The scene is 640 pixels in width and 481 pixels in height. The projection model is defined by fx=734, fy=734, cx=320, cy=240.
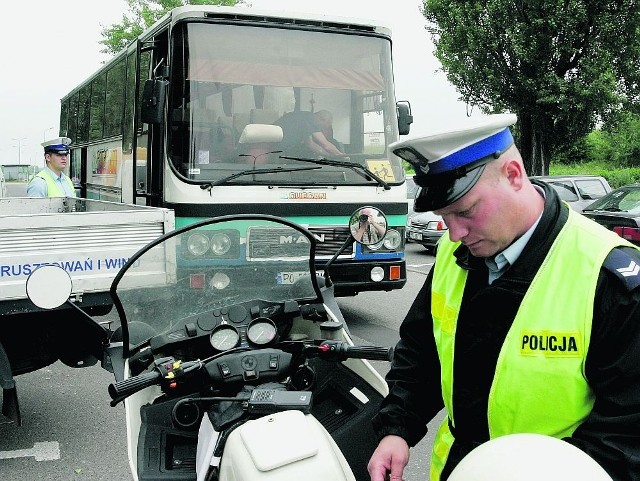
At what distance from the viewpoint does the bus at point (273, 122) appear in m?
6.37

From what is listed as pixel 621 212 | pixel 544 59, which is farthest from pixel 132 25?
pixel 621 212

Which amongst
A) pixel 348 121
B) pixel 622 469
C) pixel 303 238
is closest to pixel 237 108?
pixel 348 121

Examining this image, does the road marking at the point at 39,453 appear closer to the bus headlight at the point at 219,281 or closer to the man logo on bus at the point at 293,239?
the bus headlight at the point at 219,281

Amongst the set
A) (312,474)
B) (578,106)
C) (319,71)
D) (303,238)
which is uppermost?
(578,106)

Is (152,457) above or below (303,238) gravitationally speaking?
below

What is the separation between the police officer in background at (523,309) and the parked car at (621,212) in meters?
8.75

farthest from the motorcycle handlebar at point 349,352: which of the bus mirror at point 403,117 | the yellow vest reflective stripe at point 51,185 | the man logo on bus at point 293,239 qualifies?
the yellow vest reflective stripe at point 51,185

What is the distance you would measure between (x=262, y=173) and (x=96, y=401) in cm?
234

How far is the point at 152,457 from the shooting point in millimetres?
2508

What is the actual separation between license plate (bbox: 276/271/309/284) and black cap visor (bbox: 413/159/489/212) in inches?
41.6

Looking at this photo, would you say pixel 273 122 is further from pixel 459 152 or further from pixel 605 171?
pixel 605 171

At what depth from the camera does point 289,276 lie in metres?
2.93

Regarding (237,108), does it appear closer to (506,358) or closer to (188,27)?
(188,27)

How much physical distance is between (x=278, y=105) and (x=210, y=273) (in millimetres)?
4098
